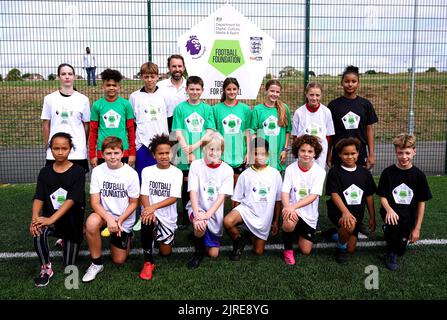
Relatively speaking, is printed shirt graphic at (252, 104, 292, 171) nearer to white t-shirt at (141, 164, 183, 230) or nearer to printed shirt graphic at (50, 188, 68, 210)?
white t-shirt at (141, 164, 183, 230)

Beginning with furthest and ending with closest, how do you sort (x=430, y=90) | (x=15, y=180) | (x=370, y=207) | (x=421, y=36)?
(x=430, y=90) → (x=15, y=180) → (x=421, y=36) → (x=370, y=207)

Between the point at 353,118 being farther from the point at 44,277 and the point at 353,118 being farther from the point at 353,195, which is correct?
the point at 44,277

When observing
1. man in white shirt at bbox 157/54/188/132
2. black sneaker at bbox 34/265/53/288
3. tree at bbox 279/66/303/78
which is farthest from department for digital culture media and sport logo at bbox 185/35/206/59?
black sneaker at bbox 34/265/53/288

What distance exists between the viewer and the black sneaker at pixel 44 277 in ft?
10.3

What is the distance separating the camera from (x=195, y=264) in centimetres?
354

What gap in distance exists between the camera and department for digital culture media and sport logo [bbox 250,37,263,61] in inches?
233

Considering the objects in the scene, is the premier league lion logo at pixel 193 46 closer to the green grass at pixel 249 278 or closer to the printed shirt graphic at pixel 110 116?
the printed shirt graphic at pixel 110 116

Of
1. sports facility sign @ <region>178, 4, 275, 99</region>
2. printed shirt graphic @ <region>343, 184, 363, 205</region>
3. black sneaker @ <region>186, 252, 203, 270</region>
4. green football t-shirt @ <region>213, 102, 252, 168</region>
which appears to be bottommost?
black sneaker @ <region>186, 252, 203, 270</region>

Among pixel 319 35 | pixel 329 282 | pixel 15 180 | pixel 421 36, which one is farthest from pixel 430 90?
pixel 15 180

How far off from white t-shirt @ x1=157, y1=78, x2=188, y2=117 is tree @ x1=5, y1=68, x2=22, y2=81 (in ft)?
10.1

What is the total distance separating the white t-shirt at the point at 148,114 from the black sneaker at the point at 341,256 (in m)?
2.28

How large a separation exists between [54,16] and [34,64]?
0.84m

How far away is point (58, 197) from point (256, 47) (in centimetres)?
376
